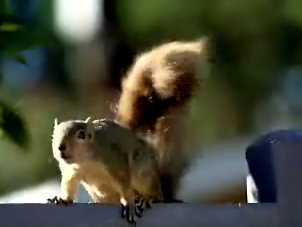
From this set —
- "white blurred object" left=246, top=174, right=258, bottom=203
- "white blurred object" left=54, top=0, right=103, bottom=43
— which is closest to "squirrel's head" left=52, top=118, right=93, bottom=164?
"white blurred object" left=246, top=174, right=258, bottom=203

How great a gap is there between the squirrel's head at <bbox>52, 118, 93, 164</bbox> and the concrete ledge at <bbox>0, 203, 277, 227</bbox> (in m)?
0.15

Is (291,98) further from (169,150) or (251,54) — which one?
(169,150)

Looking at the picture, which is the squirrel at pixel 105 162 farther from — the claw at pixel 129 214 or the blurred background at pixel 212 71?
the blurred background at pixel 212 71

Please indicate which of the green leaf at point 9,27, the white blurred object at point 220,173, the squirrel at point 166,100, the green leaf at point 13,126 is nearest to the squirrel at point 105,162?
the squirrel at point 166,100

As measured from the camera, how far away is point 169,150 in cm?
231

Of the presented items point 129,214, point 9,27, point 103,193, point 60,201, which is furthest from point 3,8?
point 129,214

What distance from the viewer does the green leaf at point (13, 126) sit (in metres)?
2.58

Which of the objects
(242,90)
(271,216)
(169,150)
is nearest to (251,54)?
(242,90)

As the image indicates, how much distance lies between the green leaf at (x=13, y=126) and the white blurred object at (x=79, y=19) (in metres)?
2.12

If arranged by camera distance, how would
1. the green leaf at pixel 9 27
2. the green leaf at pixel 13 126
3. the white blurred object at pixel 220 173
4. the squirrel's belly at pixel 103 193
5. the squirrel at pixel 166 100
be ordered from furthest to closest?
the white blurred object at pixel 220 173, the green leaf at pixel 9 27, the green leaf at pixel 13 126, the squirrel at pixel 166 100, the squirrel's belly at pixel 103 193

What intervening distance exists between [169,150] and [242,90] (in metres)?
2.30

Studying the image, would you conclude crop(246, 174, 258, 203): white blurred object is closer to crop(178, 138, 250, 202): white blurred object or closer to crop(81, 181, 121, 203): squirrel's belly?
crop(81, 181, 121, 203): squirrel's belly

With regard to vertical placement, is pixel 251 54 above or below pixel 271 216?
above

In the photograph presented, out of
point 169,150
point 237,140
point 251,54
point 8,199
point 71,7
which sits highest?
point 71,7
